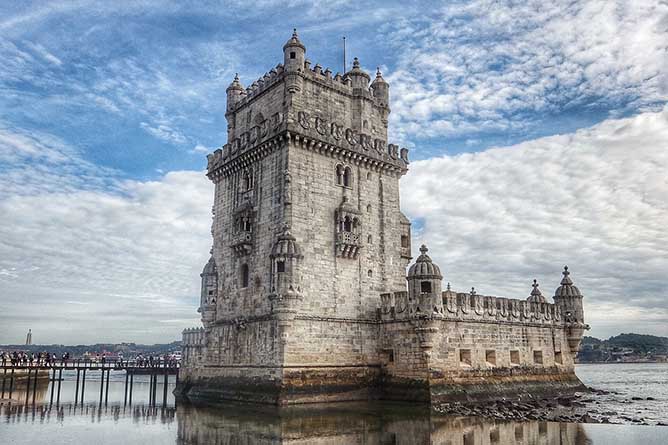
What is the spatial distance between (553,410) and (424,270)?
31.0 ft

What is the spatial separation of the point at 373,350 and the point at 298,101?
15.3 metres

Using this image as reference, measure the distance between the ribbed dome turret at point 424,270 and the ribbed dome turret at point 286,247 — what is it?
20.9ft

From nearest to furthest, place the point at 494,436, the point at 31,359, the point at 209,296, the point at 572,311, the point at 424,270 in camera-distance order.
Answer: the point at 494,436 < the point at 424,270 < the point at 209,296 < the point at 572,311 < the point at 31,359

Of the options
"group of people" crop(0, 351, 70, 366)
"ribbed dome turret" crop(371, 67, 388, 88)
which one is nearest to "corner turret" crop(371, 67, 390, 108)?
"ribbed dome turret" crop(371, 67, 388, 88)

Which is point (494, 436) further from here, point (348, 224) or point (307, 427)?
point (348, 224)

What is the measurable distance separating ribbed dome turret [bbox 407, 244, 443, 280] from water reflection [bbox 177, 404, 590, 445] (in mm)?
7148

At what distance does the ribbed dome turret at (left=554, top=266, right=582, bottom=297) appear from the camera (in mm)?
42938

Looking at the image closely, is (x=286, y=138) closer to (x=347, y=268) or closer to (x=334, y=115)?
(x=334, y=115)

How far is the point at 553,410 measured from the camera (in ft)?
96.9

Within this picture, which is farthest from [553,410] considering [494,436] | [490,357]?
[494,436]

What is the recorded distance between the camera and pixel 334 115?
37.5m

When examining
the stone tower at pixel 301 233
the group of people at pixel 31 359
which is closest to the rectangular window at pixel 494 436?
the stone tower at pixel 301 233

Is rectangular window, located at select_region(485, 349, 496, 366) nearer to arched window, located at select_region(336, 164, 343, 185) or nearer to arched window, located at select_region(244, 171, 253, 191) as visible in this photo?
arched window, located at select_region(336, 164, 343, 185)

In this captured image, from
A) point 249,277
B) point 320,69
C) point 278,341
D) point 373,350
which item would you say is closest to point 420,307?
point 373,350
